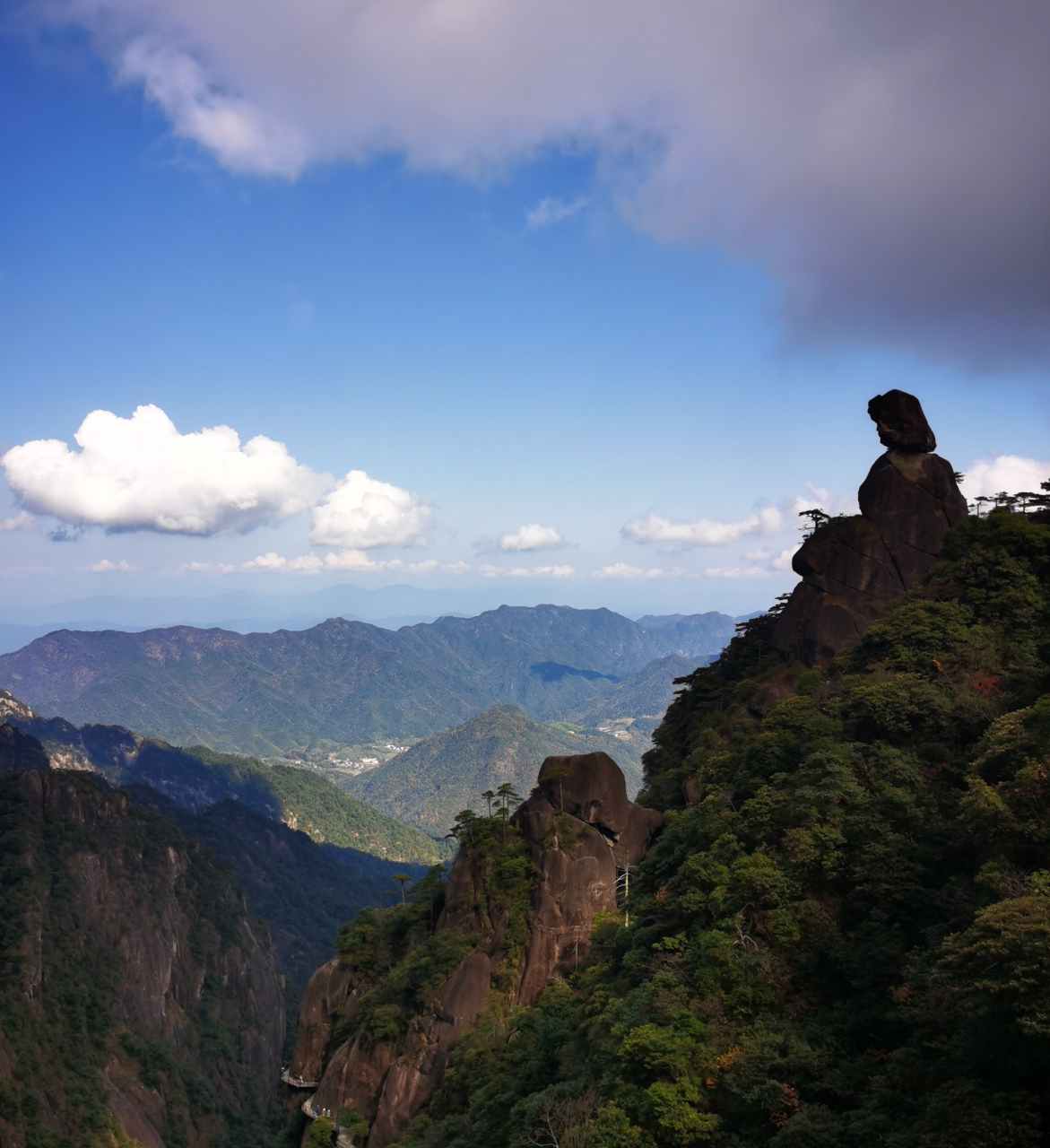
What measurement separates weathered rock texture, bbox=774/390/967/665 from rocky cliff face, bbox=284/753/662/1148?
15.3 meters

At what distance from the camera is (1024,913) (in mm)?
18375

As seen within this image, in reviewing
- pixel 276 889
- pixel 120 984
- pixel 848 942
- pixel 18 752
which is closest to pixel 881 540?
pixel 848 942

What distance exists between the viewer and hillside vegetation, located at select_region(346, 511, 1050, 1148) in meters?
19.0

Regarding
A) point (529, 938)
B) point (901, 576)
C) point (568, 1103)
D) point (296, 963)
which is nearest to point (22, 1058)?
point (529, 938)

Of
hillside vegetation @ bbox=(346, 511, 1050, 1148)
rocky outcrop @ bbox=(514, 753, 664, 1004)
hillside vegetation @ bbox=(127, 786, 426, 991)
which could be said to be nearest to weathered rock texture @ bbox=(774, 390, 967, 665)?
hillside vegetation @ bbox=(346, 511, 1050, 1148)

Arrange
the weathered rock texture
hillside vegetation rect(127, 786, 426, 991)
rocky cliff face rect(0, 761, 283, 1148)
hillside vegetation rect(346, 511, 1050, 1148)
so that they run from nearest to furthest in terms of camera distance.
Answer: hillside vegetation rect(346, 511, 1050, 1148) → the weathered rock texture → rocky cliff face rect(0, 761, 283, 1148) → hillside vegetation rect(127, 786, 426, 991)

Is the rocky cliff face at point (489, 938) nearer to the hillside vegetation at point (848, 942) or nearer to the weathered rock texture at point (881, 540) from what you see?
the hillside vegetation at point (848, 942)

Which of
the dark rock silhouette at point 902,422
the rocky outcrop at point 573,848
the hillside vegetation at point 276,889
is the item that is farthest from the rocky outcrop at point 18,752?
the dark rock silhouette at point 902,422

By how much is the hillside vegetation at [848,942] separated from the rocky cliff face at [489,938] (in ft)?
6.10

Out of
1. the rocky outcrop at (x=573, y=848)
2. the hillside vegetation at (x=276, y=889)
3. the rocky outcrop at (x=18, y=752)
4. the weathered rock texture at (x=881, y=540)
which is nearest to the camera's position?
the rocky outcrop at (x=573, y=848)

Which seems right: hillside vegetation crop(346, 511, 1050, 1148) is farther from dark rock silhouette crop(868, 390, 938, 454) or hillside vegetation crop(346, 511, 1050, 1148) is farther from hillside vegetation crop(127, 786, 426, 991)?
hillside vegetation crop(127, 786, 426, 991)

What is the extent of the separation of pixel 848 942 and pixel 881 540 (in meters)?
31.4

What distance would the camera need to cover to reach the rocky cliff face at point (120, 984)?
246ft

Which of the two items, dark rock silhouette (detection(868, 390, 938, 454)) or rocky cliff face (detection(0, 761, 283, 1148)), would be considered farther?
rocky cliff face (detection(0, 761, 283, 1148))
